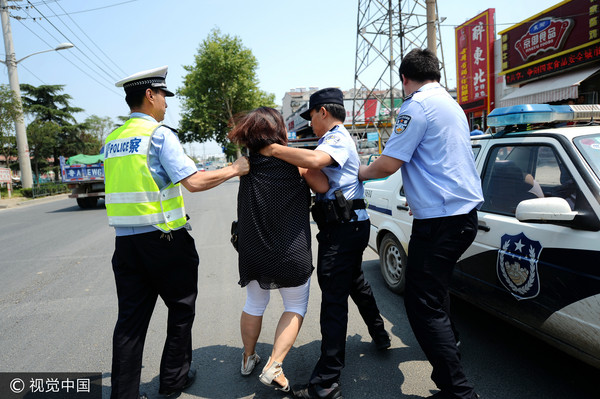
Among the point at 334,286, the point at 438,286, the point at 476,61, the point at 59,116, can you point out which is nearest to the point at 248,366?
the point at 334,286

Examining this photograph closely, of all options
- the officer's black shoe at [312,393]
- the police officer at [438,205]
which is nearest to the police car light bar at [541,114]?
the police officer at [438,205]

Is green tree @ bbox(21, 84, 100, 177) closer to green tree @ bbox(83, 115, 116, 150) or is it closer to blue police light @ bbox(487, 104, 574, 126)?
green tree @ bbox(83, 115, 116, 150)

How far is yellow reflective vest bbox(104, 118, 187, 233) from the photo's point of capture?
2.10 meters

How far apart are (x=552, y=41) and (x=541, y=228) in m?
13.5

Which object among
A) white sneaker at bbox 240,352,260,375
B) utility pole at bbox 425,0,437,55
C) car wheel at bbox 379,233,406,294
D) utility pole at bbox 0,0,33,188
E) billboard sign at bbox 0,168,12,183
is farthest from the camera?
billboard sign at bbox 0,168,12,183

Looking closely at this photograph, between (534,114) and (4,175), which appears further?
(4,175)

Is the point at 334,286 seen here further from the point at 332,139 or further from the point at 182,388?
the point at 182,388

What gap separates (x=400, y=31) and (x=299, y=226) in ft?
48.2

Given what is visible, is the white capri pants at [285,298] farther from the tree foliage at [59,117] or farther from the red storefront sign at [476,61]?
the tree foliage at [59,117]

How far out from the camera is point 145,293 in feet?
7.32

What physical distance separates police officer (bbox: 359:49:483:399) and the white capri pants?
27.2 inches

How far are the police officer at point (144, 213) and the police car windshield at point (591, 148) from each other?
1.99 meters

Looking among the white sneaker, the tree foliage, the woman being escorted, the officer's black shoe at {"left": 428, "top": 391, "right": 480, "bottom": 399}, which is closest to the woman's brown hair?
the woman being escorted

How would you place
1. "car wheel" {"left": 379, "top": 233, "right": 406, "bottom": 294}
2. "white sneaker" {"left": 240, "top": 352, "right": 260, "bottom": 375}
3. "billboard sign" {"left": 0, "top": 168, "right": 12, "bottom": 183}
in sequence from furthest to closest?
"billboard sign" {"left": 0, "top": 168, "right": 12, "bottom": 183} < "car wheel" {"left": 379, "top": 233, "right": 406, "bottom": 294} < "white sneaker" {"left": 240, "top": 352, "right": 260, "bottom": 375}
